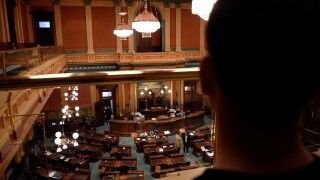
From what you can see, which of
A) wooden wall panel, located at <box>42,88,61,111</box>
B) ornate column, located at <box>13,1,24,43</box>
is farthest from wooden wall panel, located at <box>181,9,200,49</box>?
ornate column, located at <box>13,1,24,43</box>

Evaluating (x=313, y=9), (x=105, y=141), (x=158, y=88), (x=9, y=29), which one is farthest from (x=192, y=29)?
(x=313, y=9)

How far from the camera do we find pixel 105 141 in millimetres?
14047

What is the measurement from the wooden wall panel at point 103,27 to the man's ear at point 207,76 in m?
17.4

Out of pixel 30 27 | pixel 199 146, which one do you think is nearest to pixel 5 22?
pixel 30 27

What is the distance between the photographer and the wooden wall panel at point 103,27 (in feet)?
56.7

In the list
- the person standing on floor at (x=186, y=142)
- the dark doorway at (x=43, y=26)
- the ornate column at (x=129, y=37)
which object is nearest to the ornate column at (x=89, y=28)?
the dark doorway at (x=43, y=26)

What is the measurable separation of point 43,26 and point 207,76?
1741 cm

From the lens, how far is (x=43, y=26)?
16.4m

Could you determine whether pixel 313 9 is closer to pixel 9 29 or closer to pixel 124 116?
pixel 9 29

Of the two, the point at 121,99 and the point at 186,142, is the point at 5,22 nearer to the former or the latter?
the point at 121,99

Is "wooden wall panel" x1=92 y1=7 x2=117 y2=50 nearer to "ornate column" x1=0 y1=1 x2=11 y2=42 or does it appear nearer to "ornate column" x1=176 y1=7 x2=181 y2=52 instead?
"ornate column" x1=176 y1=7 x2=181 y2=52

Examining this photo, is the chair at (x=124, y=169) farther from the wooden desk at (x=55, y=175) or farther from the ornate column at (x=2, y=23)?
the ornate column at (x=2, y=23)

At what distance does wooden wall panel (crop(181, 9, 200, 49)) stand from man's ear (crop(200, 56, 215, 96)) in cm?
1854

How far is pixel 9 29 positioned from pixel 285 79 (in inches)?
566
